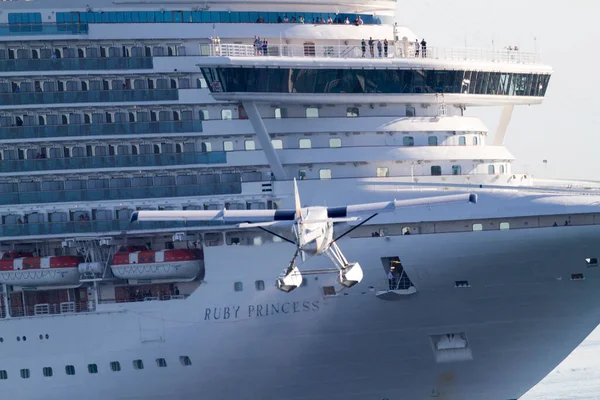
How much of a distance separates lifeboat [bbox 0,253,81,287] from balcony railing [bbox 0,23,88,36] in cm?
854

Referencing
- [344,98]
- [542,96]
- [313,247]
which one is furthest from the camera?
[542,96]

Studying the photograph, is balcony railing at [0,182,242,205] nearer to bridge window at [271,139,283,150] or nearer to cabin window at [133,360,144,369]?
bridge window at [271,139,283,150]

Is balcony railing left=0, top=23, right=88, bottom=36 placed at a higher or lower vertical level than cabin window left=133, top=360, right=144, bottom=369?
higher

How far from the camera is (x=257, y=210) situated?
69.0 meters

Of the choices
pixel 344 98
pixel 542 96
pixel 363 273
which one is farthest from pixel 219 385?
pixel 542 96

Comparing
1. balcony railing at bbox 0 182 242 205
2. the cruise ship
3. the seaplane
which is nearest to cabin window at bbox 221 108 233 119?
the cruise ship

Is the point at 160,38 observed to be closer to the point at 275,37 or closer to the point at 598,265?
the point at 275,37

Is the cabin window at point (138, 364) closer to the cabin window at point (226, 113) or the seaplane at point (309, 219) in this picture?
the seaplane at point (309, 219)

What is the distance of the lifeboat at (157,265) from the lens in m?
70.9

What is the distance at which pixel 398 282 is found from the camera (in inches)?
2758

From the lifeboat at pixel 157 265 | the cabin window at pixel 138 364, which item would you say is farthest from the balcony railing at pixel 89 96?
the cabin window at pixel 138 364

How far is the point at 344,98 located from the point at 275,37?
12.6 ft

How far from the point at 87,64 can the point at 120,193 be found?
16.7 feet

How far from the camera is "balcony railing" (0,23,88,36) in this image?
7281cm
